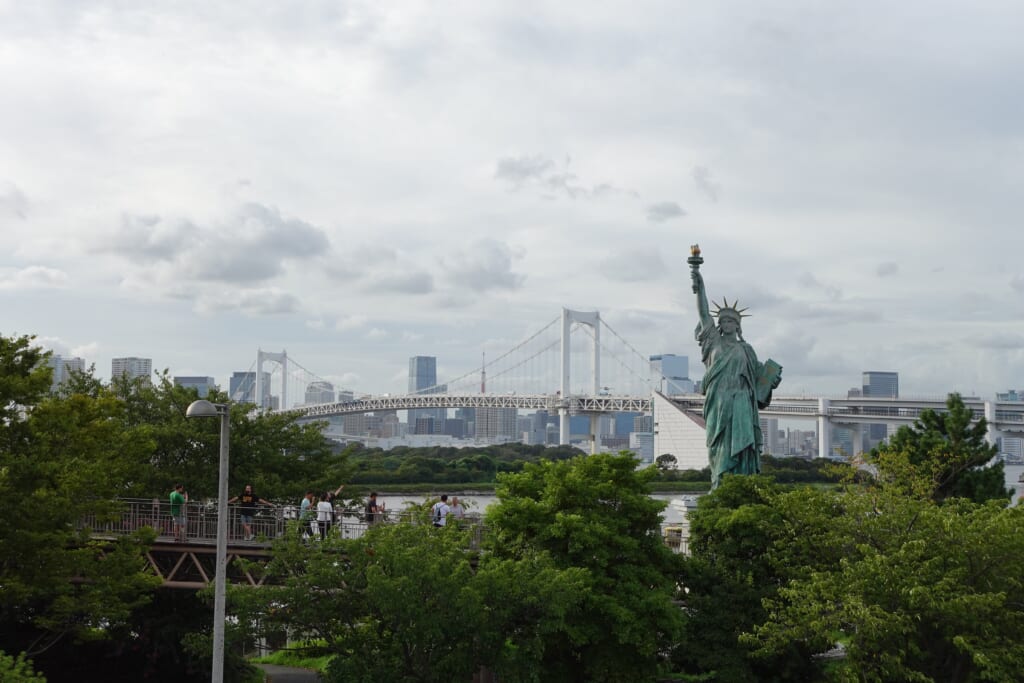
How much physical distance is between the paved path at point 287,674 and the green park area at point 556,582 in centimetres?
183

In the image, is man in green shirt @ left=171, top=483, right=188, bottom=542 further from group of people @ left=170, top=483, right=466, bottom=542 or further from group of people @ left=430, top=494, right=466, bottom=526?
group of people @ left=430, top=494, right=466, bottom=526

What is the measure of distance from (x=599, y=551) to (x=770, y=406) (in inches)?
Answer: 3257

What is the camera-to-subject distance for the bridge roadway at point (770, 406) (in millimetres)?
83812

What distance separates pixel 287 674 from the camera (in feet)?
88.4

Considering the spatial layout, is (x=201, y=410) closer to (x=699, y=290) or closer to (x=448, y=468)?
(x=699, y=290)

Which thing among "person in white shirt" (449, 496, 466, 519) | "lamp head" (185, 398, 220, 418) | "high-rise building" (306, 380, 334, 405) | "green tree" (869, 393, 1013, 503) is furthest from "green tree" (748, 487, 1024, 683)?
"high-rise building" (306, 380, 334, 405)

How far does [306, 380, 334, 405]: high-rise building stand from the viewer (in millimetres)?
149750

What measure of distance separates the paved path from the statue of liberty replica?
459 inches

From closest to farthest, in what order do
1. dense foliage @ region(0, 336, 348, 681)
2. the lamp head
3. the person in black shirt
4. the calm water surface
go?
the lamp head → dense foliage @ region(0, 336, 348, 681) → the person in black shirt → the calm water surface

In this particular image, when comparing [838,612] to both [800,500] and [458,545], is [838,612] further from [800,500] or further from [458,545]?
[458,545]

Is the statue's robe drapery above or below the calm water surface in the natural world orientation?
above

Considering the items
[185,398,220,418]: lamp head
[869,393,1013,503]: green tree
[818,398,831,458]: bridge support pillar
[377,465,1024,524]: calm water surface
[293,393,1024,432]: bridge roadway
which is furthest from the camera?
[818,398,831,458]: bridge support pillar

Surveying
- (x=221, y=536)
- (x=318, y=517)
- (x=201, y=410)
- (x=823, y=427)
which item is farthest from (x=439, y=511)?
(x=823, y=427)

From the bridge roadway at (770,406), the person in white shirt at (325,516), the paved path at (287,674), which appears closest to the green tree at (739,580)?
the person in white shirt at (325,516)
